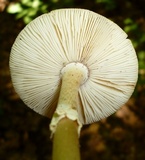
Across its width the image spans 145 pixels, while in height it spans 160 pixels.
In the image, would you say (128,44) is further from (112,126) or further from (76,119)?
(112,126)

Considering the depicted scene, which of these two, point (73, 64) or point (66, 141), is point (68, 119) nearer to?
point (66, 141)

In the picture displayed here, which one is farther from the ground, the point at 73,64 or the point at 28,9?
the point at 28,9

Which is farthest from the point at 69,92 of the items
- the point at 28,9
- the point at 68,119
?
the point at 28,9

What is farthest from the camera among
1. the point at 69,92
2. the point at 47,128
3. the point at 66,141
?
the point at 47,128

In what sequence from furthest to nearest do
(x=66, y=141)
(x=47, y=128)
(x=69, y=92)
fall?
(x=47, y=128)
(x=69, y=92)
(x=66, y=141)

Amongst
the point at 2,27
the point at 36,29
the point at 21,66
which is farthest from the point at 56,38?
the point at 2,27

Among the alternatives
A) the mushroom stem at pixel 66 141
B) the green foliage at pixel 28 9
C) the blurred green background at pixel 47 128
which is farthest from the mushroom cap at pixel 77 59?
the green foliage at pixel 28 9

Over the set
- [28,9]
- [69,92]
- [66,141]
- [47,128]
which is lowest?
[47,128]

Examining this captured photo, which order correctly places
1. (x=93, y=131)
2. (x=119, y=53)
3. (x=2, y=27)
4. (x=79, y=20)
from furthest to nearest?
(x=2, y=27)
(x=93, y=131)
(x=119, y=53)
(x=79, y=20)
